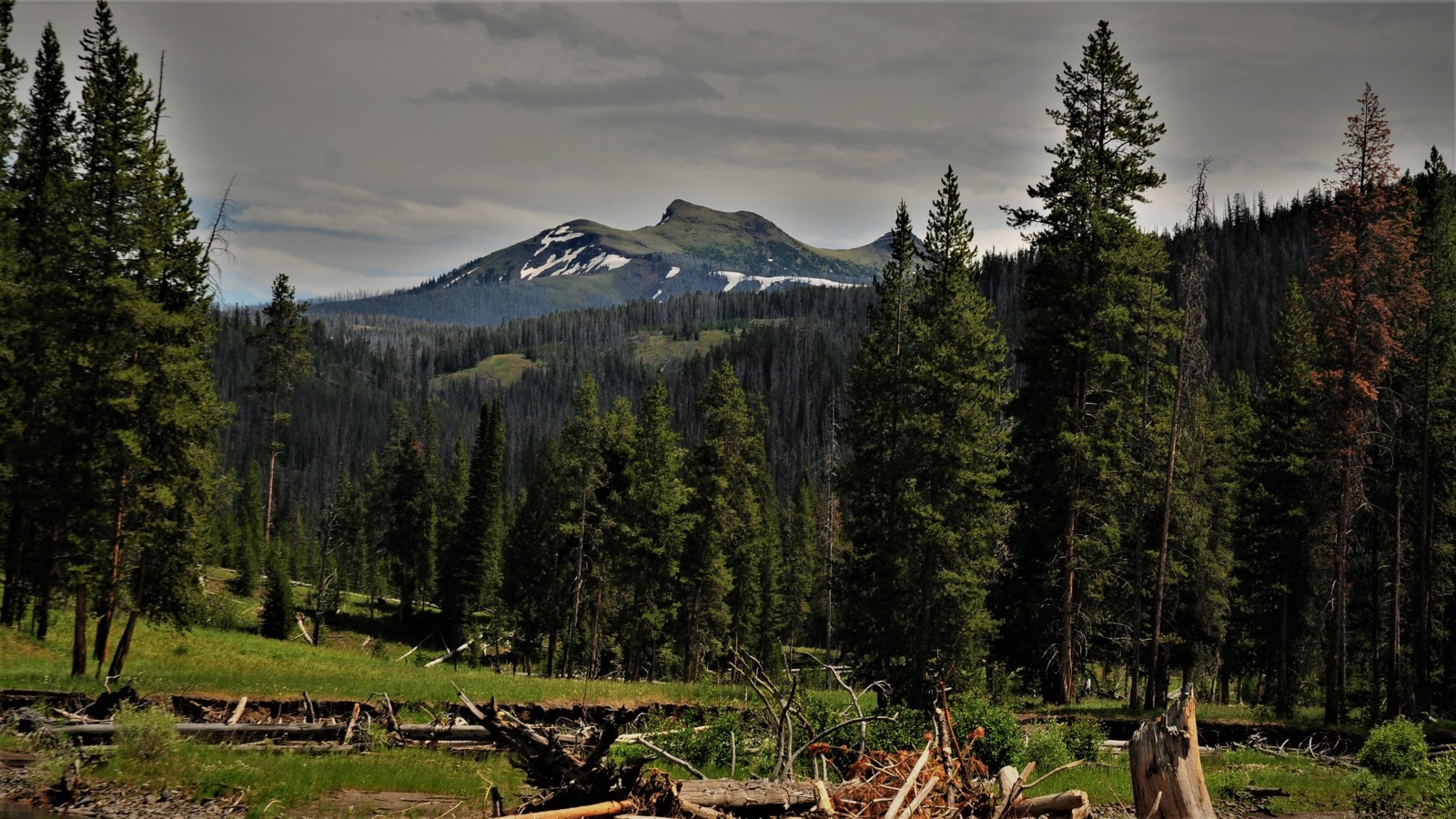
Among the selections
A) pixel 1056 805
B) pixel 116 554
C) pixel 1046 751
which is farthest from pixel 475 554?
pixel 1056 805

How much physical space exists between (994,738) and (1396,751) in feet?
33.9

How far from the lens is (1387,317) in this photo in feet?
94.7

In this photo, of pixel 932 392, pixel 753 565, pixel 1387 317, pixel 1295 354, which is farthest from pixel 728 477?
pixel 1387 317

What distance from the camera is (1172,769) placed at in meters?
7.98

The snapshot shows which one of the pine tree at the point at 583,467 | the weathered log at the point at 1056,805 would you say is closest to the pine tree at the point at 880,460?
the pine tree at the point at 583,467

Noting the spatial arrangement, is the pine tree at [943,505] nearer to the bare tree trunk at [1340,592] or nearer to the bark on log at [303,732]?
the bare tree trunk at [1340,592]

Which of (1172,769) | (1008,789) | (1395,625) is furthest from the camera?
(1395,625)

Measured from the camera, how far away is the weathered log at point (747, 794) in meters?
8.73

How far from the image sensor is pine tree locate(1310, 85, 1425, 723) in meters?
28.8

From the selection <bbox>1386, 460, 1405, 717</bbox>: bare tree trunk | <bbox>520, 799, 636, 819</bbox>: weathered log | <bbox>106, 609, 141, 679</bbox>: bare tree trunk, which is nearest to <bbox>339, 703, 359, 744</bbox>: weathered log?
<bbox>106, 609, 141, 679</bbox>: bare tree trunk

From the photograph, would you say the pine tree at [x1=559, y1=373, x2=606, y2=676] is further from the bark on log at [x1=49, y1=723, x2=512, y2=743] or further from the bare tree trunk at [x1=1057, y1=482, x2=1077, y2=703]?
the bark on log at [x1=49, y1=723, x2=512, y2=743]

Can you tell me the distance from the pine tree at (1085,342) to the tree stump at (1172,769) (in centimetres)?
2218

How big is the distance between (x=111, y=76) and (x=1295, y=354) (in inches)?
1529

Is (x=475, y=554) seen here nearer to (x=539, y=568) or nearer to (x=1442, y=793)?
(x=539, y=568)
